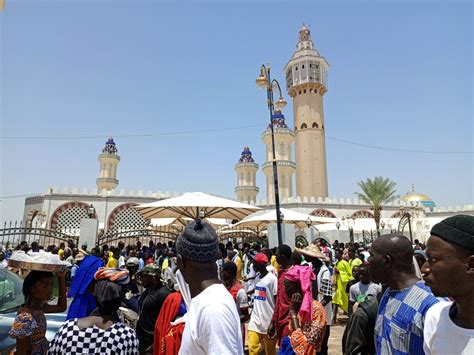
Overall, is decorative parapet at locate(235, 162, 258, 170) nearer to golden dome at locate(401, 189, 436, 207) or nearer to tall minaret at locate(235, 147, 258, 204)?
tall minaret at locate(235, 147, 258, 204)

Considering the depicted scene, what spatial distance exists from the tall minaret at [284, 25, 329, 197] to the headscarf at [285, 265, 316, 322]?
1377 inches

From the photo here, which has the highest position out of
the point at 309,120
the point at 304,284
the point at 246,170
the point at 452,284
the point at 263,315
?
the point at 309,120

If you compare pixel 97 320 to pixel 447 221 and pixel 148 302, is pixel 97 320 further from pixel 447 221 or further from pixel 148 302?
pixel 447 221

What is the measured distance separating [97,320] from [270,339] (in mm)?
2807

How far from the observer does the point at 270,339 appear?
4125 millimetres

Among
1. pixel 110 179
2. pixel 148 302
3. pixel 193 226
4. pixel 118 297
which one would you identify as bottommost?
pixel 148 302

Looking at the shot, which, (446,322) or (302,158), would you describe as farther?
(302,158)

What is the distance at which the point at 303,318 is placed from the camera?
297 cm

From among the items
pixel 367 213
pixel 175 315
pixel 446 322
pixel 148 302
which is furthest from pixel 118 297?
pixel 367 213

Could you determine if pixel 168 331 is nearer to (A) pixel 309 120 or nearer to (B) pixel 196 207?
(B) pixel 196 207

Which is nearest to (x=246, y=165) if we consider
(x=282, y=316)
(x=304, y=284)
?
(x=282, y=316)

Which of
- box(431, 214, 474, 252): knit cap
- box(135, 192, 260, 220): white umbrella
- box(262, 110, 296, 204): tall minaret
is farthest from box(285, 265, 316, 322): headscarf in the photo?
box(262, 110, 296, 204): tall minaret

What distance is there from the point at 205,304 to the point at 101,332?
0.77m

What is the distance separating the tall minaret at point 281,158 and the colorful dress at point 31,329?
3060 cm
